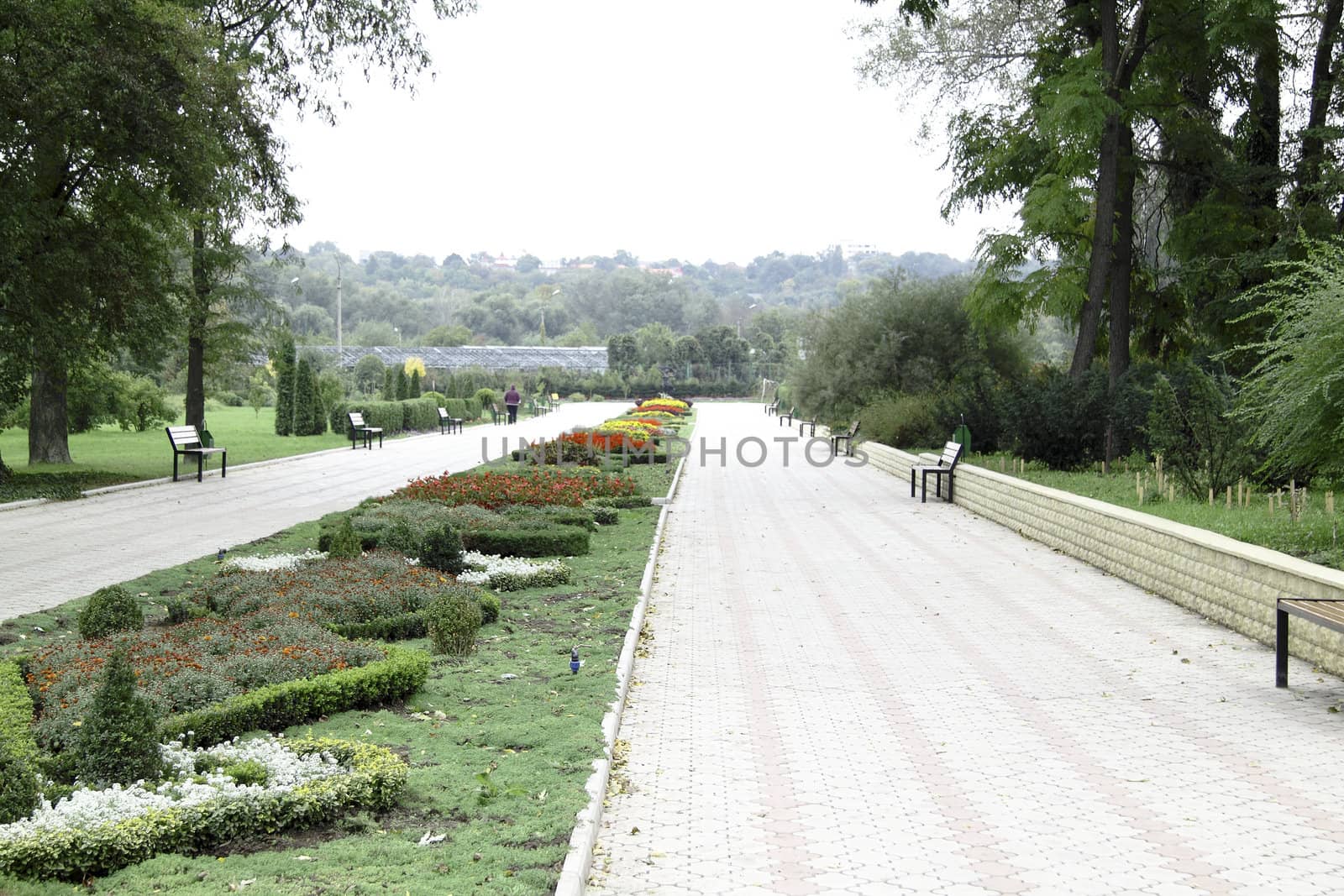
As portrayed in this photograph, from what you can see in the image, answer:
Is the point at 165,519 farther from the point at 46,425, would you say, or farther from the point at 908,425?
the point at 908,425

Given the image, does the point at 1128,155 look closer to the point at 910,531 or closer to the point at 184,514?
the point at 910,531

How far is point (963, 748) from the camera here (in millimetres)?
5797

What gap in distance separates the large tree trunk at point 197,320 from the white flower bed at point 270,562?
42.8ft

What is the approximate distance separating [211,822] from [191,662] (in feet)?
7.54

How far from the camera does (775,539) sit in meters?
14.1

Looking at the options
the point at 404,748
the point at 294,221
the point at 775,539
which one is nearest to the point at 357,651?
the point at 404,748

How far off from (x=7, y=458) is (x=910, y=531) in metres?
21.3

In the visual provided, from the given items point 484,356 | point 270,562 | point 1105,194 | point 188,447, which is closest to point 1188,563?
point 270,562

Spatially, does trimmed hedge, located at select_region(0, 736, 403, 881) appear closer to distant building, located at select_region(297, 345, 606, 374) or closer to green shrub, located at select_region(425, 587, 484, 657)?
green shrub, located at select_region(425, 587, 484, 657)

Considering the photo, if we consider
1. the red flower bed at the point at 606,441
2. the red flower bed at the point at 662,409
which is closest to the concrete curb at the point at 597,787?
the red flower bed at the point at 606,441

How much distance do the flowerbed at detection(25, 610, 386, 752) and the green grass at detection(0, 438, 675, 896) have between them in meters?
0.50

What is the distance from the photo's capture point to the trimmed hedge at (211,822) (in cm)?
382

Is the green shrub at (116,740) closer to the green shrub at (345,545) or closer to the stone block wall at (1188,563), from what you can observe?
the green shrub at (345,545)

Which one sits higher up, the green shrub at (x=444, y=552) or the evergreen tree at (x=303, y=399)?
the evergreen tree at (x=303, y=399)
